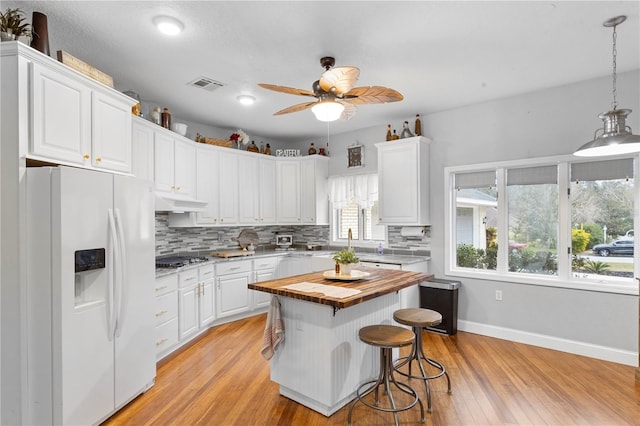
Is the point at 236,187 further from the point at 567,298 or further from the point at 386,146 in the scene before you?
the point at 567,298

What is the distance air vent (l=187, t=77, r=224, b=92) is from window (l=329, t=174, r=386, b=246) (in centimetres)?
256

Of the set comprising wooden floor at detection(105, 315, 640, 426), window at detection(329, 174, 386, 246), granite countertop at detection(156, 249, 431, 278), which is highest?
window at detection(329, 174, 386, 246)

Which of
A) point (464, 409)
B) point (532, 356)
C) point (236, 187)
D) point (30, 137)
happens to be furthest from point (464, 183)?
point (30, 137)

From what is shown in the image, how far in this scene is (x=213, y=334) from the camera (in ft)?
14.0

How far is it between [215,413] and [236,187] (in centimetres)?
316

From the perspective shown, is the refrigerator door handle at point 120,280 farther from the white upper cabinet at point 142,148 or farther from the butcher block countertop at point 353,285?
the white upper cabinet at point 142,148

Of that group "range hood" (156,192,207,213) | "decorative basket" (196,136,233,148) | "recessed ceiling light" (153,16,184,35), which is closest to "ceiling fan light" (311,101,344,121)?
"recessed ceiling light" (153,16,184,35)

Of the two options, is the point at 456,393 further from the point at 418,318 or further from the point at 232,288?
the point at 232,288

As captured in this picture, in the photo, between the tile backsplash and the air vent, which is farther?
the tile backsplash

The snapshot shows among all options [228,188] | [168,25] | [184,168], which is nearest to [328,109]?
[168,25]

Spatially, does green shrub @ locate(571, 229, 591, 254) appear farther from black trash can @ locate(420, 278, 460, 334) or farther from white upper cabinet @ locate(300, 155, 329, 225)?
white upper cabinet @ locate(300, 155, 329, 225)

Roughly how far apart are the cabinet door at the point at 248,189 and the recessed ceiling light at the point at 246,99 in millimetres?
1263

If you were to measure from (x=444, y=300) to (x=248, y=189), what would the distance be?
3.12m

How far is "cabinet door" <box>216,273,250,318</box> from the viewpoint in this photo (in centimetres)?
449
